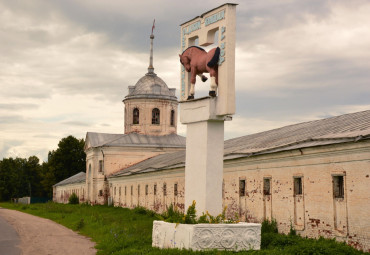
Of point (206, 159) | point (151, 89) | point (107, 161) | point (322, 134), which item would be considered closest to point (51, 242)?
point (206, 159)

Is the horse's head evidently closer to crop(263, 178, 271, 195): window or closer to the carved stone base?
the carved stone base

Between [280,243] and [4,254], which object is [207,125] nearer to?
[280,243]

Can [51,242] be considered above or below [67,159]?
below

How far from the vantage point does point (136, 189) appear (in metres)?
39.0

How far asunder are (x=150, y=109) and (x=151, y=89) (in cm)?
220

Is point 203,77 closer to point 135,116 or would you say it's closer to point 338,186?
point 338,186

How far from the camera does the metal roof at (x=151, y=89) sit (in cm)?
5259

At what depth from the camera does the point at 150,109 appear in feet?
171

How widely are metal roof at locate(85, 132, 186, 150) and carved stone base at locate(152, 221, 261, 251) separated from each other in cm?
3714

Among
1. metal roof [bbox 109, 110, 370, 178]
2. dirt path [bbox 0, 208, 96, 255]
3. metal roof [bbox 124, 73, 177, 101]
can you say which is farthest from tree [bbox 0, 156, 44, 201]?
metal roof [bbox 109, 110, 370, 178]

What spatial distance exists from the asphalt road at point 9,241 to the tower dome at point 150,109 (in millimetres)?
28054

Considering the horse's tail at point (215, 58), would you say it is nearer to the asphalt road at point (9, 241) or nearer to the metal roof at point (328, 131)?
the metal roof at point (328, 131)

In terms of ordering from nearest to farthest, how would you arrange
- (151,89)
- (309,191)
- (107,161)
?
(309,191), (107,161), (151,89)

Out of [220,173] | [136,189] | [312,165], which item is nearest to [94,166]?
[136,189]
